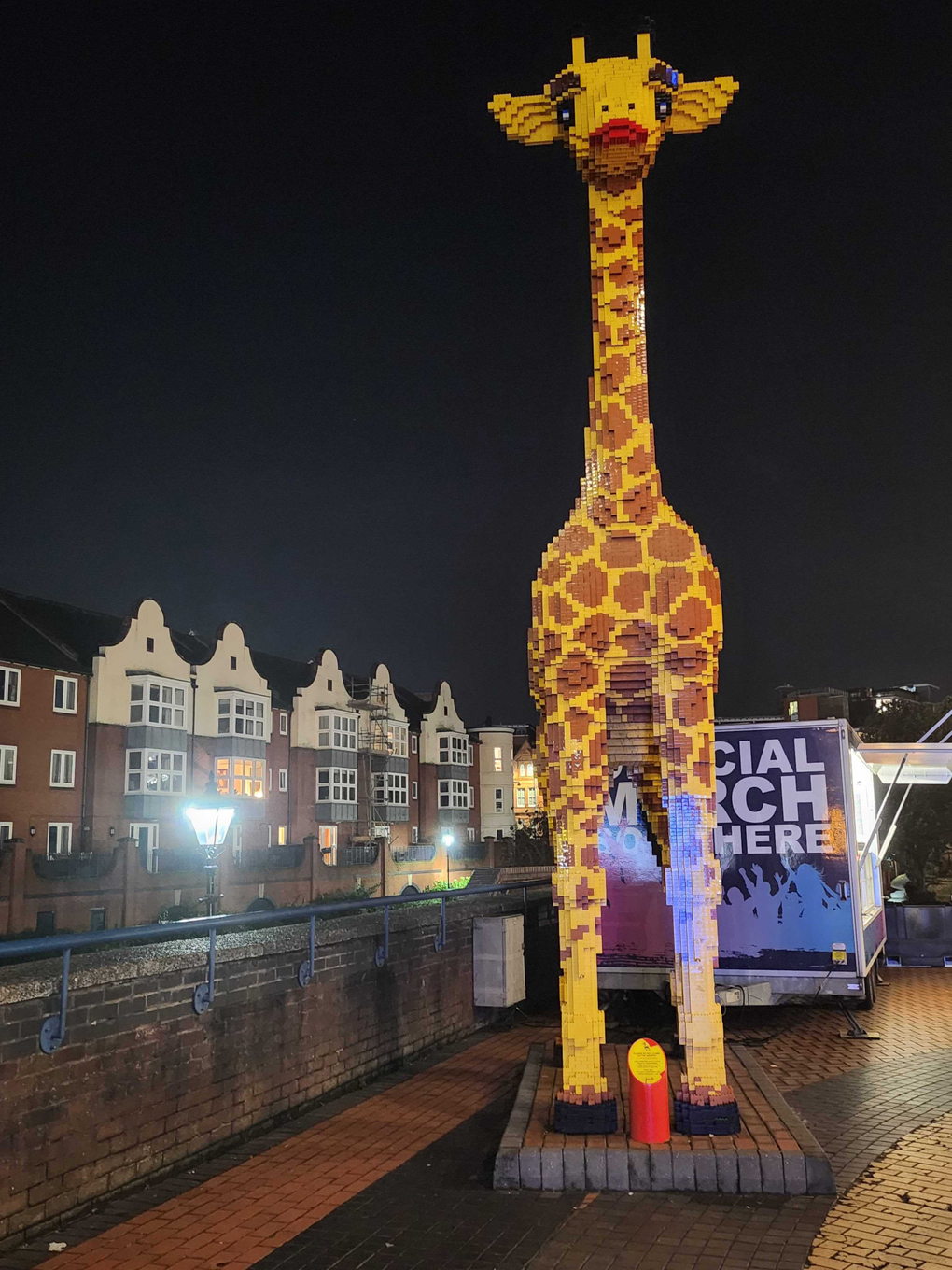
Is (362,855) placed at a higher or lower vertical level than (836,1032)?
higher

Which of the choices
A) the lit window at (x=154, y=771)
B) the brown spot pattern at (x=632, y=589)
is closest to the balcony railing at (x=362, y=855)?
the lit window at (x=154, y=771)

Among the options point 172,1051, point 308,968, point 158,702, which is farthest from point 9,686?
point 172,1051

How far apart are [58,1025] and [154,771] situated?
33.6 meters

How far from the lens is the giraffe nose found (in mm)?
7547

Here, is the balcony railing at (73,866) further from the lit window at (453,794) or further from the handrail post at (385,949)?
the lit window at (453,794)

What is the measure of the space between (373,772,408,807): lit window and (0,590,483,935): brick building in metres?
0.21

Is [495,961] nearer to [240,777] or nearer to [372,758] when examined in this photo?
[240,777]

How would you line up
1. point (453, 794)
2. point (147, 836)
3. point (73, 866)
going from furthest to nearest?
point (453, 794), point (147, 836), point (73, 866)

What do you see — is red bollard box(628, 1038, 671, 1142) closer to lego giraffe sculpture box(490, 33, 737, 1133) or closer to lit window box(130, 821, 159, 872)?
lego giraffe sculpture box(490, 33, 737, 1133)

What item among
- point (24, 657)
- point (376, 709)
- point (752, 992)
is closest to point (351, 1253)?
point (752, 992)

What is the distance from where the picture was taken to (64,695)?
35.8m

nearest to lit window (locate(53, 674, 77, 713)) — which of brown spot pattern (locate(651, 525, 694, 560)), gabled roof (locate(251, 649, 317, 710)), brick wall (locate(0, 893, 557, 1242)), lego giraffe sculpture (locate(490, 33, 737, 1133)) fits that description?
gabled roof (locate(251, 649, 317, 710))

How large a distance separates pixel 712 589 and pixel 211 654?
125 feet

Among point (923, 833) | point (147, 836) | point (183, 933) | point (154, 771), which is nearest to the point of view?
point (183, 933)
